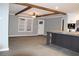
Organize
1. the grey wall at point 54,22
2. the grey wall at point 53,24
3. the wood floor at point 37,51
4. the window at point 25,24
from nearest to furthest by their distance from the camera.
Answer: the wood floor at point 37,51 → the grey wall at point 54,22 → the grey wall at point 53,24 → the window at point 25,24

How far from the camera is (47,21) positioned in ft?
41.7

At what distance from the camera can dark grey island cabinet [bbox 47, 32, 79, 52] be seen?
503cm

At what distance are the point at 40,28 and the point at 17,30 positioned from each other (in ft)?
9.32

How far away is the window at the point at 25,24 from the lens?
11.7 metres

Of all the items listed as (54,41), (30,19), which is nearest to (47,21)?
(30,19)

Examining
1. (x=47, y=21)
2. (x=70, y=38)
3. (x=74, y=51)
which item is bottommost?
(x=74, y=51)

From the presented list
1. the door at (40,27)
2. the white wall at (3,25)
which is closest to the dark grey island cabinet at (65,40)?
the white wall at (3,25)

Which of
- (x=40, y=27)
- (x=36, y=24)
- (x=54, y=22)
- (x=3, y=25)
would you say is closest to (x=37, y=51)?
(x=3, y=25)

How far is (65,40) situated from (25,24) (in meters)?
7.09

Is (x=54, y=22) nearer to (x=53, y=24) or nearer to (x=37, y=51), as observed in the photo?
(x=53, y=24)

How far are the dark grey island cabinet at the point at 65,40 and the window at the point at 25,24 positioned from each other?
215 inches

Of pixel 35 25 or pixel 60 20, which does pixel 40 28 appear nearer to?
pixel 35 25

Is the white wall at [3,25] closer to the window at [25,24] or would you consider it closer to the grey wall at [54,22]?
the grey wall at [54,22]

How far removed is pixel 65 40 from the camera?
18.5 feet
